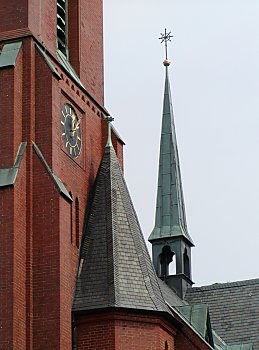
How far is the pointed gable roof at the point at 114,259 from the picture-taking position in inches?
1390

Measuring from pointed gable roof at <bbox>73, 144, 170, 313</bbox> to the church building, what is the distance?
0.14 ft

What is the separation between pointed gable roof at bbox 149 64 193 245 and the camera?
174ft

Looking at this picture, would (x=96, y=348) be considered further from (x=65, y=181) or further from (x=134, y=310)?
(x=65, y=181)

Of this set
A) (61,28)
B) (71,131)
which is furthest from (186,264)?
(71,131)

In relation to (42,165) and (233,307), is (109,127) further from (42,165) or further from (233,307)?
(233,307)

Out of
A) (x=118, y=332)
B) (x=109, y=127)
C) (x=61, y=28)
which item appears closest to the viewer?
(x=118, y=332)

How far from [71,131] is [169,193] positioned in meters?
15.6

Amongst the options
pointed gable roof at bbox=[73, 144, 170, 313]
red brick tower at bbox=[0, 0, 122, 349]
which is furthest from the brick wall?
red brick tower at bbox=[0, 0, 122, 349]

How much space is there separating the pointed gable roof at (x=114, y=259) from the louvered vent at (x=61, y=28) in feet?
17.0

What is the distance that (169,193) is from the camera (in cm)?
5375

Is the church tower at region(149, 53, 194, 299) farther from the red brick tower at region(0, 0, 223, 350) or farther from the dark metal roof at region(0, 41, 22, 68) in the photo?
the dark metal roof at region(0, 41, 22, 68)

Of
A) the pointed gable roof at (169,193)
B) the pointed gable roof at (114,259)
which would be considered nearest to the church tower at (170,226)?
the pointed gable roof at (169,193)

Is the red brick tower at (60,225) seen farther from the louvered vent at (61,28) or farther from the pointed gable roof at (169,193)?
the pointed gable roof at (169,193)

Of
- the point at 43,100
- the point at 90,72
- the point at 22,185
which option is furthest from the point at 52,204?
the point at 90,72
